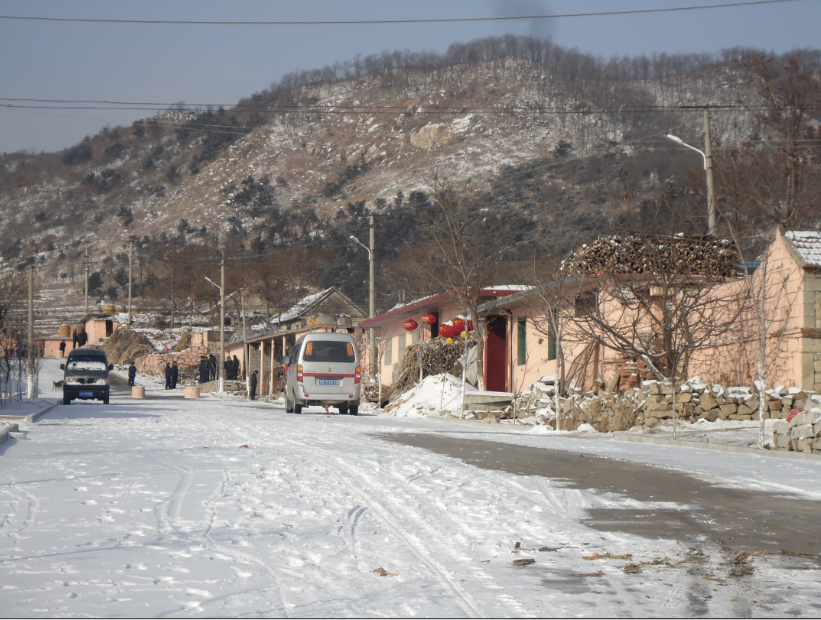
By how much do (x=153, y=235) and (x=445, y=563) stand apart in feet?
509

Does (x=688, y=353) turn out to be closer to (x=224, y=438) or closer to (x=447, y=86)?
(x=224, y=438)

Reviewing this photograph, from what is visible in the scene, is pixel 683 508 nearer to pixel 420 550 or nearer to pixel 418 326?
pixel 420 550

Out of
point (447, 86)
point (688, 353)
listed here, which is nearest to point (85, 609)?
point (688, 353)

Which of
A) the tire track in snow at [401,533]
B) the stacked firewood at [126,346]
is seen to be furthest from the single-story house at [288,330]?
the tire track in snow at [401,533]

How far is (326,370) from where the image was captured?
28.1 metres

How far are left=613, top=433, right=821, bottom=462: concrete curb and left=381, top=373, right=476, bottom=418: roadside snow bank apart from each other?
9511 mm

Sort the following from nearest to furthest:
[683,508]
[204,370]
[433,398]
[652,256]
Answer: [683,508] < [652,256] < [433,398] < [204,370]

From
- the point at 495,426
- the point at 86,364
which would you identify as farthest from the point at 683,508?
the point at 86,364

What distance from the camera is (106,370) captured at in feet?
122

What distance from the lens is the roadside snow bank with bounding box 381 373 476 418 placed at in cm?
2814

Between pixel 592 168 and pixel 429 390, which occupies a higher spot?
pixel 592 168

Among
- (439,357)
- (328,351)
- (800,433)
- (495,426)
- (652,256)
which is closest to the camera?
(800,433)

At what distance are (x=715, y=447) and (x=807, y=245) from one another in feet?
18.1

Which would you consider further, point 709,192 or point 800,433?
point 709,192
